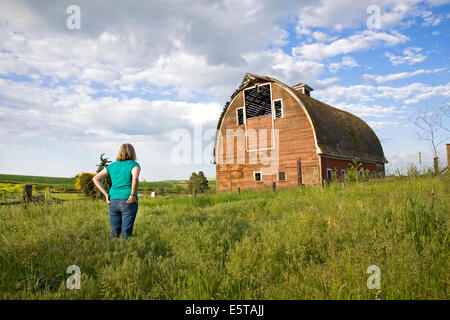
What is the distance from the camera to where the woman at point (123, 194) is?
176 inches

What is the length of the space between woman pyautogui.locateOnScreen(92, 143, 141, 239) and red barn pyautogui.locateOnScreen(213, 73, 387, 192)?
12306 mm

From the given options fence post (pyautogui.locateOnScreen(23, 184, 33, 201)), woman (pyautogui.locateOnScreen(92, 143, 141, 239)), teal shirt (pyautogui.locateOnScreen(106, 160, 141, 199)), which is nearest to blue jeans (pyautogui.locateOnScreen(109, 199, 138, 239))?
woman (pyautogui.locateOnScreen(92, 143, 141, 239))

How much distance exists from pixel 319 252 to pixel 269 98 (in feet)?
55.5

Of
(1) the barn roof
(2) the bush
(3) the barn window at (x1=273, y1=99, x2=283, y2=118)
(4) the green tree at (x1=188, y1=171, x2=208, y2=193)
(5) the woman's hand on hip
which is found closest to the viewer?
(5) the woman's hand on hip

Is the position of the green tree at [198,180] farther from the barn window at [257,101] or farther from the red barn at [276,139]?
the barn window at [257,101]

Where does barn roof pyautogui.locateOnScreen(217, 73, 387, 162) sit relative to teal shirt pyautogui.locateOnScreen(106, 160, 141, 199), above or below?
above

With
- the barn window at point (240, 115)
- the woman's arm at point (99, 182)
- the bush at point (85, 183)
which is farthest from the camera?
the bush at point (85, 183)

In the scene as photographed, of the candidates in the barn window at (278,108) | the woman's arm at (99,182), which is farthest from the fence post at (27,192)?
the barn window at (278,108)

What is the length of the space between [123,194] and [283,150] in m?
15.1

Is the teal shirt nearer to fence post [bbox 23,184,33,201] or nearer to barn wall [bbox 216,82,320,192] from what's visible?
fence post [bbox 23,184,33,201]

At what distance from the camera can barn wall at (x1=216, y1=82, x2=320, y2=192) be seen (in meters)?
17.3

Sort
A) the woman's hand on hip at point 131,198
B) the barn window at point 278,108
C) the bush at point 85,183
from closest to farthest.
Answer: the woman's hand on hip at point 131,198, the barn window at point 278,108, the bush at point 85,183
